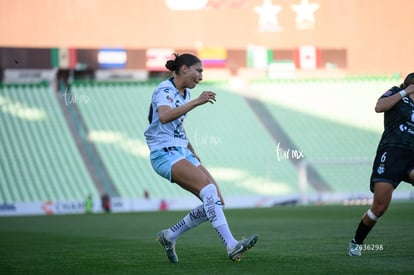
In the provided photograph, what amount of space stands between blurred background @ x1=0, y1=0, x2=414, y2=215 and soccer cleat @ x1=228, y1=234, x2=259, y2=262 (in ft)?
88.2

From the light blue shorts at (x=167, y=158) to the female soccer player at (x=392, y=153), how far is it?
2.13 m

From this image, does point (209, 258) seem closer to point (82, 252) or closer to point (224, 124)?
point (82, 252)

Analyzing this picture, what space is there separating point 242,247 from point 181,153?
1.40 metres

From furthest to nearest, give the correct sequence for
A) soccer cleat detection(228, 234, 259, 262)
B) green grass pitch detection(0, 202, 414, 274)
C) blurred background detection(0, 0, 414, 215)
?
blurred background detection(0, 0, 414, 215)
soccer cleat detection(228, 234, 259, 262)
green grass pitch detection(0, 202, 414, 274)

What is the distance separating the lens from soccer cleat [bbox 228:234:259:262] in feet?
28.5

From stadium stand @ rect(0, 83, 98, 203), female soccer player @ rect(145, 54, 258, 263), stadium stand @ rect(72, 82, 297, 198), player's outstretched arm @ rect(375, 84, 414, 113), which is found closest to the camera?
female soccer player @ rect(145, 54, 258, 263)

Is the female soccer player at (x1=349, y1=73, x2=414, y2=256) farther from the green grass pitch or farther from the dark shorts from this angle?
the green grass pitch

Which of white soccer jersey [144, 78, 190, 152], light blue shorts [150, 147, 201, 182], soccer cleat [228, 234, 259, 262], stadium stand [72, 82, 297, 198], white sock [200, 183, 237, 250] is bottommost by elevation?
stadium stand [72, 82, 297, 198]

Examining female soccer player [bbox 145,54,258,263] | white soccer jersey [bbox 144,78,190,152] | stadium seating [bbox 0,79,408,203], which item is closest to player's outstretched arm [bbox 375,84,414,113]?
female soccer player [bbox 145,54,258,263]

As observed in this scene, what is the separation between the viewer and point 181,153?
9.44 meters

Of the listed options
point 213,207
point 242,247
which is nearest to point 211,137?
point 213,207

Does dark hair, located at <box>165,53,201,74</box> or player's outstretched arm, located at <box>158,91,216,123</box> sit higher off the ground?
dark hair, located at <box>165,53,201,74</box>

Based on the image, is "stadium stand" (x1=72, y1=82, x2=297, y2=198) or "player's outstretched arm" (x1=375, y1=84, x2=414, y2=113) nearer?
"player's outstretched arm" (x1=375, y1=84, x2=414, y2=113)

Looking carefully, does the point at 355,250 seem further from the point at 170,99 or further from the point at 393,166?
the point at 170,99
